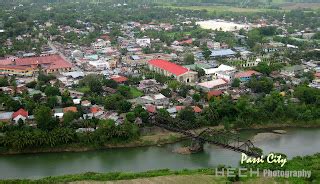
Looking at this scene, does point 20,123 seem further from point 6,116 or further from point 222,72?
point 222,72

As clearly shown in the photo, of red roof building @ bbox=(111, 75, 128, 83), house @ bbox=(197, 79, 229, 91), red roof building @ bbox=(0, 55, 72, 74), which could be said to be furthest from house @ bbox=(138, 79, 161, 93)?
red roof building @ bbox=(0, 55, 72, 74)

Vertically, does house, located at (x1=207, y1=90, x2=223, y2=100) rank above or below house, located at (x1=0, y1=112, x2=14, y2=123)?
below

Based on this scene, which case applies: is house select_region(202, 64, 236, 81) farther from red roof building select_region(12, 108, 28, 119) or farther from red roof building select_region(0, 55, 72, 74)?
red roof building select_region(12, 108, 28, 119)

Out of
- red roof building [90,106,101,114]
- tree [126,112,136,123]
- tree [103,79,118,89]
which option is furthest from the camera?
tree [103,79,118,89]

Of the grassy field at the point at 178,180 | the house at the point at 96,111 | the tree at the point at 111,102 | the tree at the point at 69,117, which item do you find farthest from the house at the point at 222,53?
the grassy field at the point at 178,180

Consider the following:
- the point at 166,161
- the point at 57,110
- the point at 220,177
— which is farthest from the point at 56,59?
the point at 220,177

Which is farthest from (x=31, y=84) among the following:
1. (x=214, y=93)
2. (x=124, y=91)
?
(x=214, y=93)
